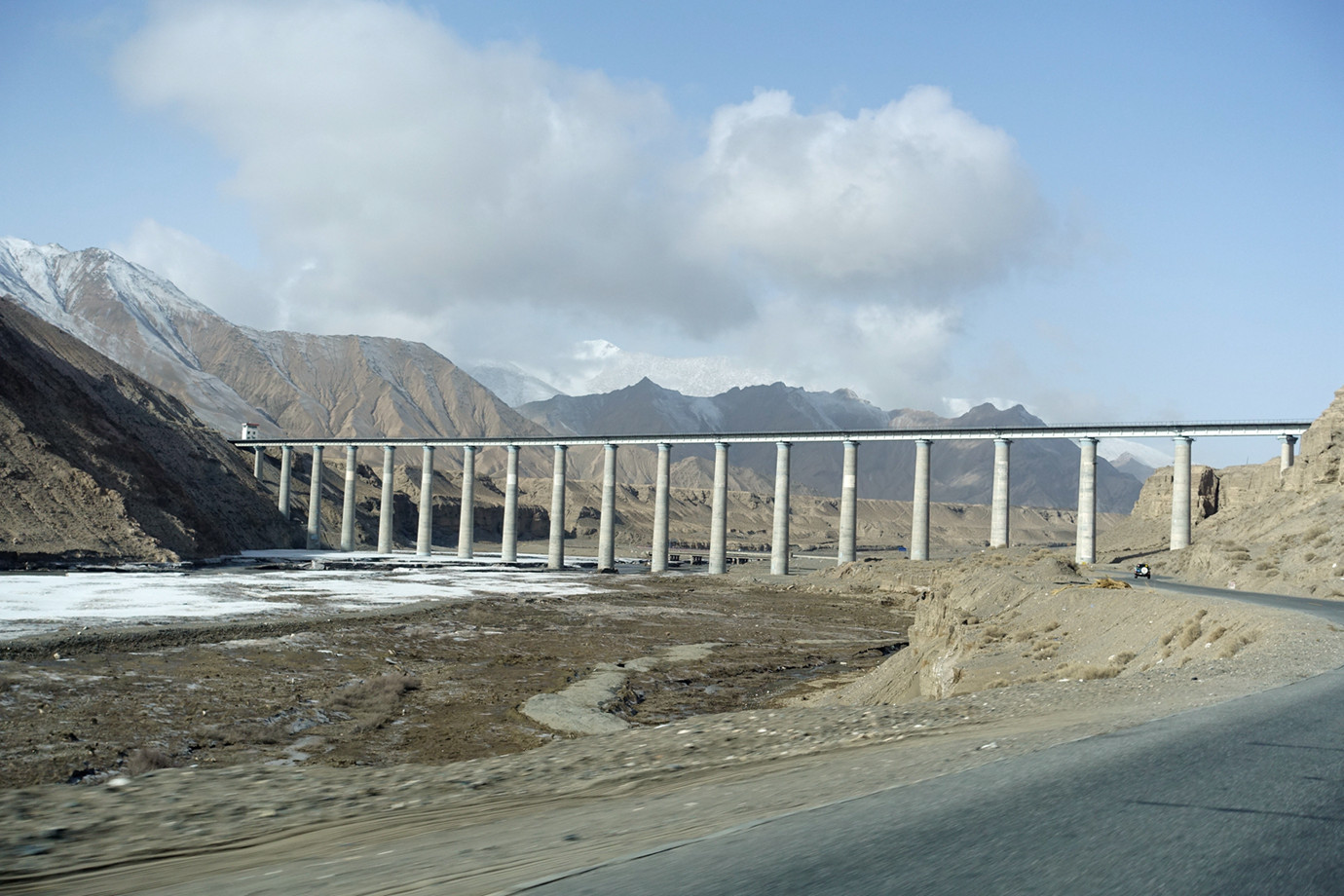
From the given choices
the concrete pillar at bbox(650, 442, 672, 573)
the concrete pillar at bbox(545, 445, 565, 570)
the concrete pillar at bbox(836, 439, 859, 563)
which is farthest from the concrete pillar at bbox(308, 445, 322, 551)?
the concrete pillar at bbox(836, 439, 859, 563)

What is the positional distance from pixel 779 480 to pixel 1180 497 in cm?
3531

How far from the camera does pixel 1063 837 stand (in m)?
5.89

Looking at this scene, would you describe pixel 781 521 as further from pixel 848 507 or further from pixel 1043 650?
pixel 1043 650

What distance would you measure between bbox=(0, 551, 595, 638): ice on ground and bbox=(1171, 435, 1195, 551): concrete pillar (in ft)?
156

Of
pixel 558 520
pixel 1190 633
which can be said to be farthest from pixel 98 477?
pixel 1190 633

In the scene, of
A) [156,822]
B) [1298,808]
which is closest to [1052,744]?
[1298,808]

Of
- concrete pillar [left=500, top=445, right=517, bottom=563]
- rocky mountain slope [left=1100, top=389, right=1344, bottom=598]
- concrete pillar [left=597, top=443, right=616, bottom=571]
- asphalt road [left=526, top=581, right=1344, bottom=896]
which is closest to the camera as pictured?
asphalt road [left=526, top=581, right=1344, bottom=896]

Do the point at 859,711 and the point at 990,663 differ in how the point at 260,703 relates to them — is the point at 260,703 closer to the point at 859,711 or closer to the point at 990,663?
the point at 859,711

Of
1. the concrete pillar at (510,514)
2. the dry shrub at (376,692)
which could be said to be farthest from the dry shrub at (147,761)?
the concrete pillar at (510,514)

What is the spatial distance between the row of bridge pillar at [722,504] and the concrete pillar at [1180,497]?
0.08 m

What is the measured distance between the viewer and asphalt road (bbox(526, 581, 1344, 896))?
16.6 feet

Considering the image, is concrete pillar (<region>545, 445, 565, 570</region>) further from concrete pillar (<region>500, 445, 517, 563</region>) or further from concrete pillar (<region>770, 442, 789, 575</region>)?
concrete pillar (<region>770, 442, 789, 575</region>)

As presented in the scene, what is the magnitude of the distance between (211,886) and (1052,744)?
829cm

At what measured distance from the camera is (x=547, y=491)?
184125 mm
